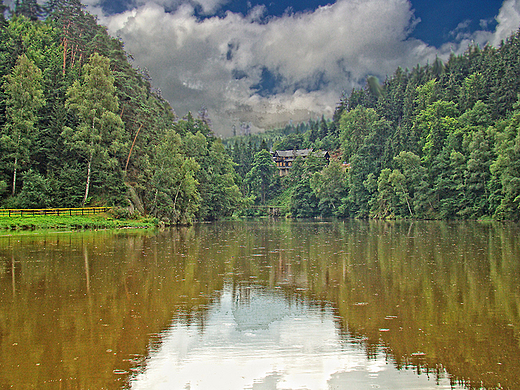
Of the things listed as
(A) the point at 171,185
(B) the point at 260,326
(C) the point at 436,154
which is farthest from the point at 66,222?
(C) the point at 436,154

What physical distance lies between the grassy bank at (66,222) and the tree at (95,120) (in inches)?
223

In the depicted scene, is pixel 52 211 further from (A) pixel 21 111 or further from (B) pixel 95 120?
(A) pixel 21 111

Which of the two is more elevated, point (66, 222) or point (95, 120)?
point (95, 120)

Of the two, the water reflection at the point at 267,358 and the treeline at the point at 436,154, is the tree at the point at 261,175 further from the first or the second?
the water reflection at the point at 267,358

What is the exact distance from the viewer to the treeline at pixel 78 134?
5656cm

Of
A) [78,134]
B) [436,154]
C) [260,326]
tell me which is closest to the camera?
[260,326]

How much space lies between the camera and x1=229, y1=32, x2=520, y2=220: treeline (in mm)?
79188

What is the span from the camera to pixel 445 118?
3952 inches

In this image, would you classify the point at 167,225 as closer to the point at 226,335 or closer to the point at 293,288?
the point at 293,288

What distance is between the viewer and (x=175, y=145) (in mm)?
69938

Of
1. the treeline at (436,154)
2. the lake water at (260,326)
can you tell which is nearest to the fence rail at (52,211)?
the lake water at (260,326)

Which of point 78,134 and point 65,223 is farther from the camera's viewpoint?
point 78,134

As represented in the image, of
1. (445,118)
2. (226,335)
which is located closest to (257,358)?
(226,335)

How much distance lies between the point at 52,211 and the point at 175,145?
22422mm
